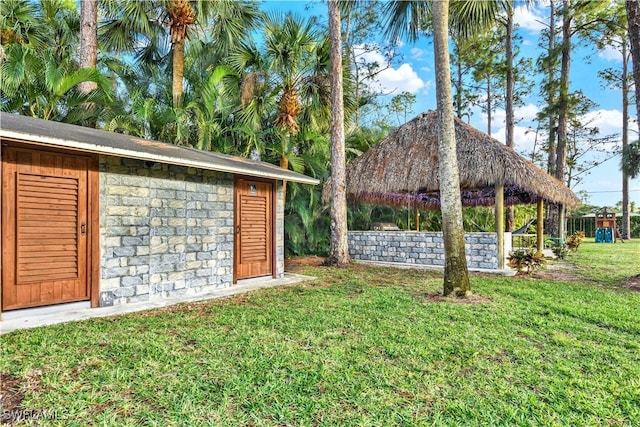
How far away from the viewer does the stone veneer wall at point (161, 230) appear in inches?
205

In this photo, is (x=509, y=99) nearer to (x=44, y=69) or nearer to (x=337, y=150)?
(x=337, y=150)

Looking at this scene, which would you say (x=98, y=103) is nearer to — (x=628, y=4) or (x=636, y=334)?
(x=636, y=334)

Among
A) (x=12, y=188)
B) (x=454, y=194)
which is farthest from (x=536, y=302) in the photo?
(x=12, y=188)

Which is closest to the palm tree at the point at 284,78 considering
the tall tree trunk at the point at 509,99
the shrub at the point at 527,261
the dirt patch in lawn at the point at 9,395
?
the shrub at the point at 527,261

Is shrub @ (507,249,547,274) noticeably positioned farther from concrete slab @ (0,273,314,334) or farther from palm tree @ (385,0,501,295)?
concrete slab @ (0,273,314,334)

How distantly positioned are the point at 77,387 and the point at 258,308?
107 inches

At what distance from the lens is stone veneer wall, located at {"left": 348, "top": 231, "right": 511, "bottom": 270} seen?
913 centimetres

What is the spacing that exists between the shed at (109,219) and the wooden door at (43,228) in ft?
0.04

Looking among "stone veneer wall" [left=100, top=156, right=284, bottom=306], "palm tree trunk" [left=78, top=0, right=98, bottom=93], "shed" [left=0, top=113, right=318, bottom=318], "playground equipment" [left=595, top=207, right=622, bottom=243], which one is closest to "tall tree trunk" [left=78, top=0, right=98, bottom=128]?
"palm tree trunk" [left=78, top=0, right=98, bottom=93]

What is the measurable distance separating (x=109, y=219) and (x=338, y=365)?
13.2 ft

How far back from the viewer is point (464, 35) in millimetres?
7434

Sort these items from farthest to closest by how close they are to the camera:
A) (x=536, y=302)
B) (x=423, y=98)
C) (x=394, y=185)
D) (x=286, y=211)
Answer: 1. (x=423, y=98)
2. (x=286, y=211)
3. (x=394, y=185)
4. (x=536, y=302)

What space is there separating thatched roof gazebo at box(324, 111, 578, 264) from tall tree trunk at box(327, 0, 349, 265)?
1089mm

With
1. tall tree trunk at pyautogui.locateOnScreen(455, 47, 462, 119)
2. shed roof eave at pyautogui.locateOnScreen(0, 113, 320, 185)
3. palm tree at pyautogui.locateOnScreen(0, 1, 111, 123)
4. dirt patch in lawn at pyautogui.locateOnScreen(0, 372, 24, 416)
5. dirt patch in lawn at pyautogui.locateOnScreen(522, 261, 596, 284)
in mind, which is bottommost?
dirt patch in lawn at pyautogui.locateOnScreen(522, 261, 596, 284)
